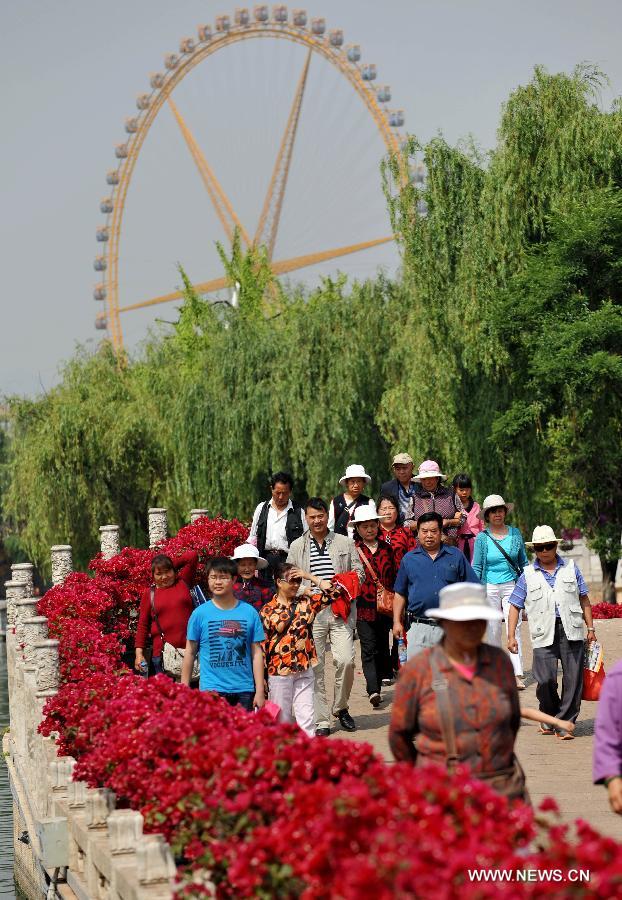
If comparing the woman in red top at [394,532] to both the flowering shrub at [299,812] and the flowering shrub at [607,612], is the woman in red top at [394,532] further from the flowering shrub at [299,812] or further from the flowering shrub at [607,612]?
the flowering shrub at [607,612]

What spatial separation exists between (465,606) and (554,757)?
4.74 meters

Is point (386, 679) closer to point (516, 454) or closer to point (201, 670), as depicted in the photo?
point (201, 670)

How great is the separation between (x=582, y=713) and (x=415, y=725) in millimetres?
6367

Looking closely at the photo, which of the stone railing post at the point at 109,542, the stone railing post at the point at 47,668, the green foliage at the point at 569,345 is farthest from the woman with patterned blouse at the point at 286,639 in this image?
the green foliage at the point at 569,345

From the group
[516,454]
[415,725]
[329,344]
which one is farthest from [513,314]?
[415,725]

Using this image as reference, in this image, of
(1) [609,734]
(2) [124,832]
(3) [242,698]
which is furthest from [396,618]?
(1) [609,734]

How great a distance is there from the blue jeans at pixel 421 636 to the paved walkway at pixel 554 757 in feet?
2.84

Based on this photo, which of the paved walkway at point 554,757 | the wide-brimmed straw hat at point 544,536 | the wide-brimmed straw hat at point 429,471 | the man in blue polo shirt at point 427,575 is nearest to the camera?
the paved walkway at point 554,757

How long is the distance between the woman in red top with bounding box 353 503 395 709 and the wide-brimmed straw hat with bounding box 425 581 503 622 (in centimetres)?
558

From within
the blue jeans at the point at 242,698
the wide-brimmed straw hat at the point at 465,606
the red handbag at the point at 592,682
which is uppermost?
the wide-brimmed straw hat at the point at 465,606

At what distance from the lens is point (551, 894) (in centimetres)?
392

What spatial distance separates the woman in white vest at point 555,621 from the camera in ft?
32.2

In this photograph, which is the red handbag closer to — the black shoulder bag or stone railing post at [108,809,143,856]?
the black shoulder bag

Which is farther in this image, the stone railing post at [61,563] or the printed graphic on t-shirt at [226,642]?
the stone railing post at [61,563]
